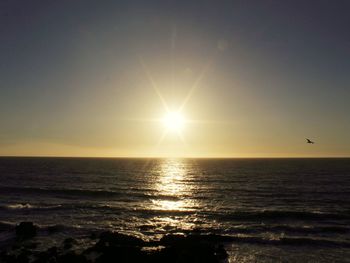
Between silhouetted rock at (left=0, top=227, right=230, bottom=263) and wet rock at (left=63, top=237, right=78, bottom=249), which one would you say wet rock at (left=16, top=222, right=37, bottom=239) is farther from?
wet rock at (left=63, top=237, right=78, bottom=249)

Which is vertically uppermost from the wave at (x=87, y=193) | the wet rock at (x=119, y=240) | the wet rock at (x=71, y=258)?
the wave at (x=87, y=193)

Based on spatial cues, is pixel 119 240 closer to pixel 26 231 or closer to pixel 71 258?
pixel 71 258

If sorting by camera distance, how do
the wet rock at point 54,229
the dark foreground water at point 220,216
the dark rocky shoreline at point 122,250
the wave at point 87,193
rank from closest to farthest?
1. the dark rocky shoreline at point 122,250
2. the dark foreground water at point 220,216
3. the wet rock at point 54,229
4. the wave at point 87,193

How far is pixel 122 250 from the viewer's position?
91.5ft

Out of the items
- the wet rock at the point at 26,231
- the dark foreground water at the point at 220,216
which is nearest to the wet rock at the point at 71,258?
the dark foreground water at the point at 220,216

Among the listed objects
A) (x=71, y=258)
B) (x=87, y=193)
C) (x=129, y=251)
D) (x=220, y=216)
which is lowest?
(x=71, y=258)

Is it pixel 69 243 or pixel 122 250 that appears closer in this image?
pixel 122 250

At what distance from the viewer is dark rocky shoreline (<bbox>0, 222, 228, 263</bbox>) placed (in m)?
26.2

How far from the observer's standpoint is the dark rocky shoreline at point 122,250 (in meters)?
26.2

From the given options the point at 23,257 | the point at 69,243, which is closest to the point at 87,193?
the point at 69,243

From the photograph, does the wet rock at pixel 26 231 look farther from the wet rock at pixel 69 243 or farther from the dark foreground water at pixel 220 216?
the wet rock at pixel 69 243

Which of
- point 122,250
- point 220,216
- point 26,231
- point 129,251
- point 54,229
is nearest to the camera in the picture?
point 129,251

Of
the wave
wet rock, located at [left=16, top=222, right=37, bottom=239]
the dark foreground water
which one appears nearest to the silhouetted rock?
wet rock, located at [left=16, top=222, right=37, bottom=239]

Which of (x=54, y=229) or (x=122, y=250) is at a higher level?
(x=54, y=229)
